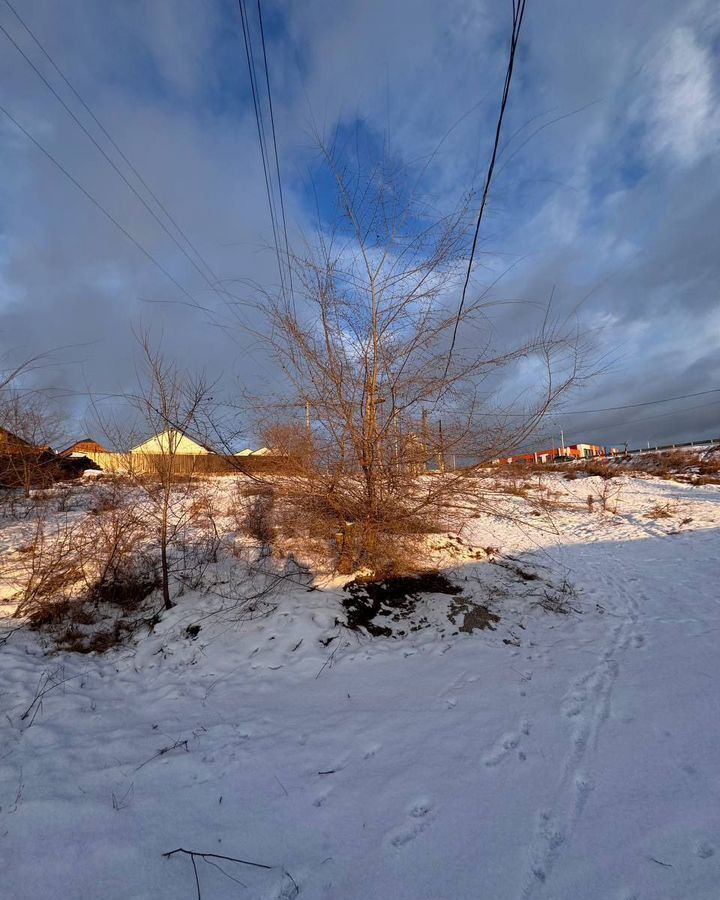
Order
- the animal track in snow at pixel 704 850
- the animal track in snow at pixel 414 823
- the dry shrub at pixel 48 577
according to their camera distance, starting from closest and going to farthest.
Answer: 1. the animal track in snow at pixel 704 850
2. the animal track in snow at pixel 414 823
3. the dry shrub at pixel 48 577

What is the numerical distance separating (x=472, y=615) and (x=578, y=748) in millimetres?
2593

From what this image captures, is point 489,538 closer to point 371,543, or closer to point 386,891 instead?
point 371,543

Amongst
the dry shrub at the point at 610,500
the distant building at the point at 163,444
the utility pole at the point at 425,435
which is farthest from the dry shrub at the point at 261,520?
the dry shrub at the point at 610,500

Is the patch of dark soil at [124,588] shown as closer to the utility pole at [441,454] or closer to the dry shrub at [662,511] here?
the utility pole at [441,454]

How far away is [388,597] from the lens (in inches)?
216

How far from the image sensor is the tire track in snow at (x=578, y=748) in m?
1.85

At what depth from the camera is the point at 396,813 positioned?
86.1 inches

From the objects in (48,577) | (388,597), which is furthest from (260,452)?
(48,577)

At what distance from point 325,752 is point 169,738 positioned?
3.95ft

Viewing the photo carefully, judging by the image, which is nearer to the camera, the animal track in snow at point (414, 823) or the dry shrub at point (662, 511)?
the animal track in snow at point (414, 823)

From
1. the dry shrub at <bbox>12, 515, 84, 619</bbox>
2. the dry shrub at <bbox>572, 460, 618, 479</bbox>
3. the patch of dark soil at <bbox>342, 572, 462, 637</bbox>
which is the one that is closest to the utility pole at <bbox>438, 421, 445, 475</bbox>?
the patch of dark soil at <bbox>342, 572, 462, 637</bbox>

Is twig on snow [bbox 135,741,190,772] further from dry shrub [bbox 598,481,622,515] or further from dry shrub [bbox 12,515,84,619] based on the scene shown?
dry shrub [bbox 598,481,622,515]

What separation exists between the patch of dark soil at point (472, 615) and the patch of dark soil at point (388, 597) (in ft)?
1.10

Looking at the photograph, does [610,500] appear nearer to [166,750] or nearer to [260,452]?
[260,452]
